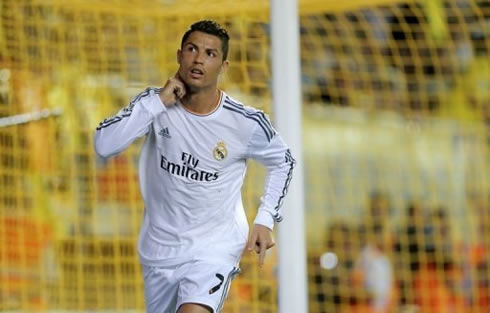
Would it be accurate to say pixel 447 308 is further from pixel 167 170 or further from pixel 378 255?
pixel 167 170

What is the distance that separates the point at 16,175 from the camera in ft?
26.9

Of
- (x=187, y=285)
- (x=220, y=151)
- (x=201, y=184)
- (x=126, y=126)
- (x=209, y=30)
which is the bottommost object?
(x=187, y=285)

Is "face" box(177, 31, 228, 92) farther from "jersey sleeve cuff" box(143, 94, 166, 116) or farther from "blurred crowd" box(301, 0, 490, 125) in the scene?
"blurred crowd" box(301, 0, 490, 125)

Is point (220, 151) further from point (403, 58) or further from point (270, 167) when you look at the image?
point (403, 58)

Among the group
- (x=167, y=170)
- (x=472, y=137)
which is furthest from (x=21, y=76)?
(x=472, y=137)

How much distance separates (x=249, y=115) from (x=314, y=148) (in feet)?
15.6

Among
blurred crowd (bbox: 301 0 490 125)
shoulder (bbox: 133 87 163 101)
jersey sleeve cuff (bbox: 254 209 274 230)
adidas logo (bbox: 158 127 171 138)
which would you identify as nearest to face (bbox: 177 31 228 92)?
shoulder (bbox: 133 87 163 101)

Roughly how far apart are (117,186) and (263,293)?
136 cm

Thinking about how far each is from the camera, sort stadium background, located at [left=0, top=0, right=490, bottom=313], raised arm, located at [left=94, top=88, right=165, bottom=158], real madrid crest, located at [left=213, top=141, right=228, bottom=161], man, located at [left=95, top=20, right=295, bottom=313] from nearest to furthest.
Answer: raised arm, located at [left=94, top=88, right=165, bottom=158]
man, located at [left=95, top=20, right=295, bottom=313]
real madrid crest, located at [left=213, top=141, right=228, bottom=161]
stadium background, located at [left=0, top=0, right=490, bottom=313]

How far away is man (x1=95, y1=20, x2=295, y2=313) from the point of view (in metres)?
4.84

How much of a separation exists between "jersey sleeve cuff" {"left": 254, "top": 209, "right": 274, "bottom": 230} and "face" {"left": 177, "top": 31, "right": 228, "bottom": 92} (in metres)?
0.63

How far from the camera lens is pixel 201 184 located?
4961mm

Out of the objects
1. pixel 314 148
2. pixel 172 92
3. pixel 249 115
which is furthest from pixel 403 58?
pixel 172 92

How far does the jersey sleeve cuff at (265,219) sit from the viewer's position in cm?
491
